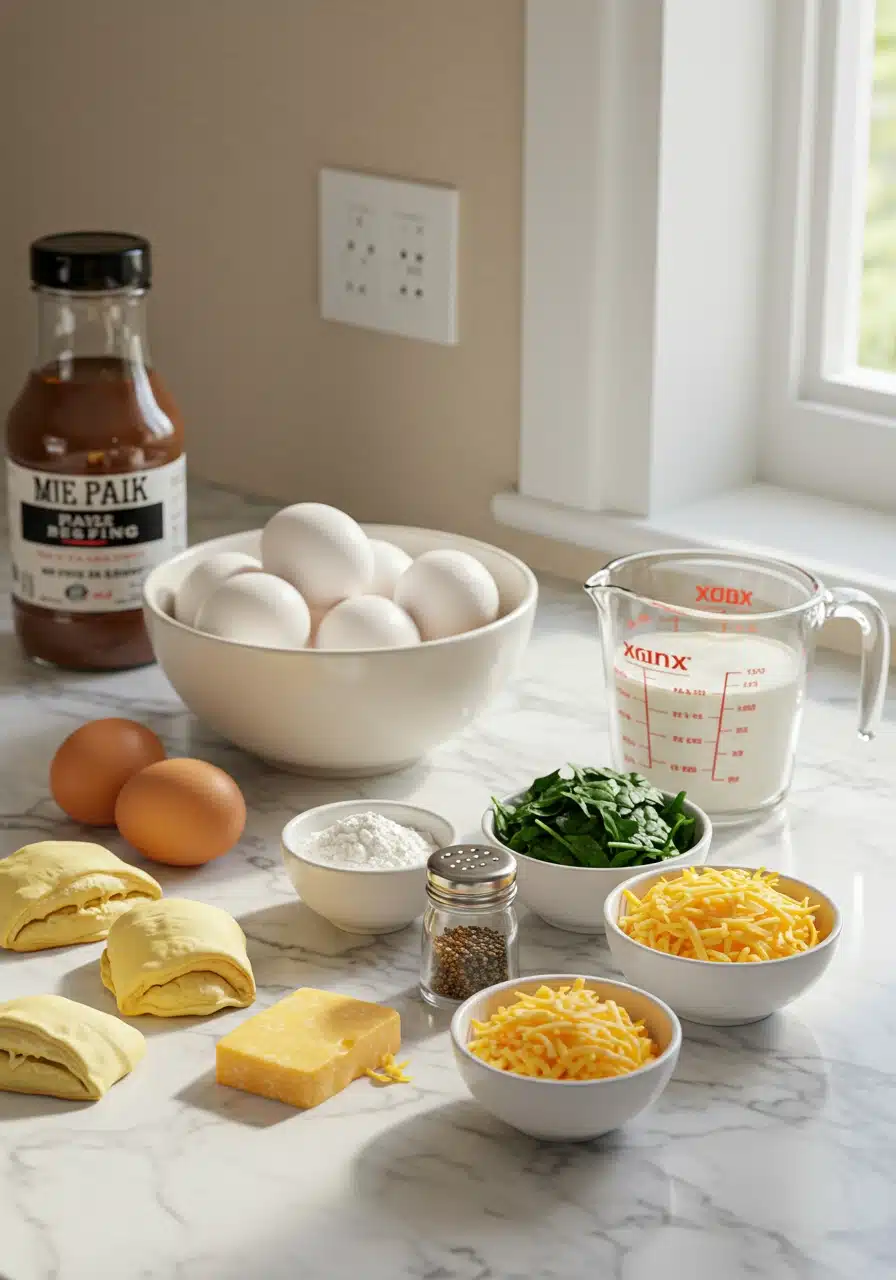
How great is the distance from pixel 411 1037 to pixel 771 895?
187 mm

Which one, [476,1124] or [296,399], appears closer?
[476,1124]

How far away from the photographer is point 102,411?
49.9 inches

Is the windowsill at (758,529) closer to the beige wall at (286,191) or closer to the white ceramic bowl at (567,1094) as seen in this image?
the beige wall at (286,191)

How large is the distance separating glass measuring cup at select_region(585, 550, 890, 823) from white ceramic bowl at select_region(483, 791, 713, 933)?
0.32 feet

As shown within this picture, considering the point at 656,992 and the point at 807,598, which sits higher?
the point at 807,598

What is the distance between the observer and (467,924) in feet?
2.89

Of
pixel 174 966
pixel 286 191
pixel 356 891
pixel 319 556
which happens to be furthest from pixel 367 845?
pixel 286 191

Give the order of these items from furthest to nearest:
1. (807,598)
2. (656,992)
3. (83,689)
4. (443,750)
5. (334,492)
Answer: (334,492), (83,689), (443,750), (807,598), (656,992)

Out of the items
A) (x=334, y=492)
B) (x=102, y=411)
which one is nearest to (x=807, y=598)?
(x=102, y=411)

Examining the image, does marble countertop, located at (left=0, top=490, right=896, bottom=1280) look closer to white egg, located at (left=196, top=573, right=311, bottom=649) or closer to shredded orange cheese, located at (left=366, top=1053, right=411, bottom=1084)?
shredded orange cheese, located at (left=366, top=1053, right=411, bottom=1084)

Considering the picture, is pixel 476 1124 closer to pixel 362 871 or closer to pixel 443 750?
pixel 362 871

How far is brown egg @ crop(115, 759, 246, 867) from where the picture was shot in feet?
3.31

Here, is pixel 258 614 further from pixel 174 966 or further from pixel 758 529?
pixel 758 529

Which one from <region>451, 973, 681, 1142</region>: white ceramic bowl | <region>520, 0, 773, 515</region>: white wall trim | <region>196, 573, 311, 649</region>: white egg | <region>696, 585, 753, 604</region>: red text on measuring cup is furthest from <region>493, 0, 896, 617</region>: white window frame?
<region>451, 973, 681, 1142</region>: white ceramic bowl
